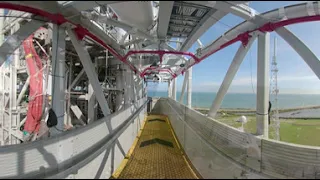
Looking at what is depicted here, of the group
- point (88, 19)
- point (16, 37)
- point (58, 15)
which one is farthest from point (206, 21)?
point (16, 37)

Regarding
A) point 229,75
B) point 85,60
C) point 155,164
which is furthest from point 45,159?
point 229,75

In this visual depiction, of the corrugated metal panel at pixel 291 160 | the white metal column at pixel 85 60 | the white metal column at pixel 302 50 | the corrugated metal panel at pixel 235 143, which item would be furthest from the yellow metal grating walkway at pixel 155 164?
the white metal column at pixel 302 50

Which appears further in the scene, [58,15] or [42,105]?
[42,105]

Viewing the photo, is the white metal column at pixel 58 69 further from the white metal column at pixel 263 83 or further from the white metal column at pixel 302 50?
the white metal column at pixel 302 50

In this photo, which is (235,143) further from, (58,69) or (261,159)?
(58,69)

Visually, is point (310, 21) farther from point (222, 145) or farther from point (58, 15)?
point (58, 15)

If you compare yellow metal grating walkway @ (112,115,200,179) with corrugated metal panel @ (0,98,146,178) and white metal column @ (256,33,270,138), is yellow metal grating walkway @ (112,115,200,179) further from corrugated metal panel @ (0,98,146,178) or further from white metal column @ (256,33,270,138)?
white metal column @ (256,33,270,138)

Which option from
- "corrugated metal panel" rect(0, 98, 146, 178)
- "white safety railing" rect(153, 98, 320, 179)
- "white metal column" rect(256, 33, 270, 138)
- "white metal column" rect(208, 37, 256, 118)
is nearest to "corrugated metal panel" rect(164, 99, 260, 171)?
"white safety railing" rect(153, 98, 320, 179)
